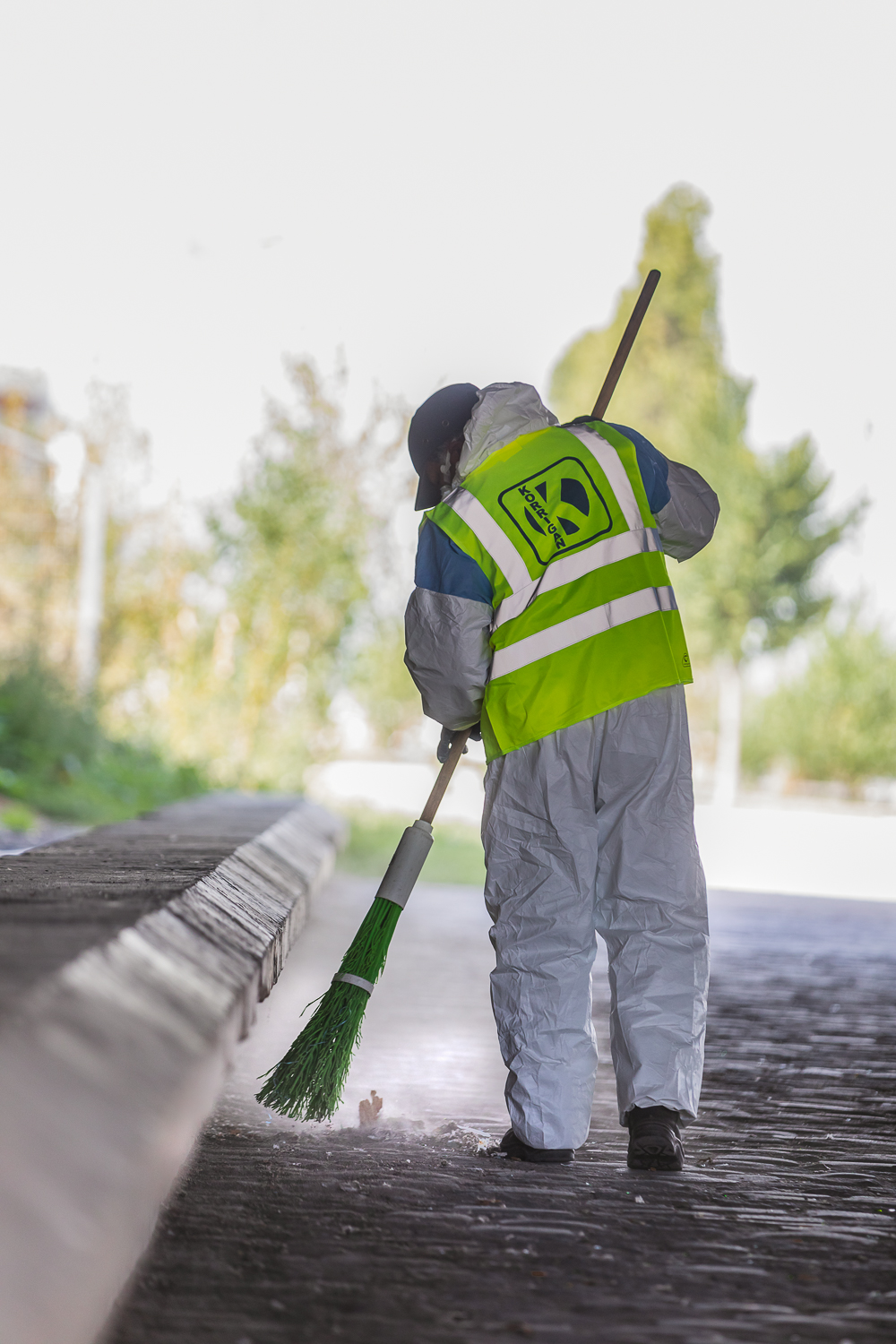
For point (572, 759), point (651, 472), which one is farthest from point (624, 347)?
point (572, 759)

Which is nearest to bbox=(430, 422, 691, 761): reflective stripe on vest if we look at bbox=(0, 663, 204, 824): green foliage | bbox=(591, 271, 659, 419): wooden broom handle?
bbox=(591, 271, 659, 419): wooden broom handle

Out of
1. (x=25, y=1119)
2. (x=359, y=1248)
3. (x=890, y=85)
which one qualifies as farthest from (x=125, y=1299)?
(x=890, y=85)

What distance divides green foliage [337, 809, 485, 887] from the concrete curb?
5.68 meters

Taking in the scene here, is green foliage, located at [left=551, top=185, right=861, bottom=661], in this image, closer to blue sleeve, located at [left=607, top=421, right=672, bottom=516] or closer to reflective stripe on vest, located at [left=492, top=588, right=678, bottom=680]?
blue sleeve, located at [left=607, top=421, right=672, bottom=516]

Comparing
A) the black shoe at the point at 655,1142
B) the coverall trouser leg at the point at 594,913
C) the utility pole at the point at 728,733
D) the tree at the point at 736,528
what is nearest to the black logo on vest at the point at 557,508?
the coverall trouser leg at the point at 594,913

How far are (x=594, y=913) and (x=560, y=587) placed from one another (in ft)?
2.24

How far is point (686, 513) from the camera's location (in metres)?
3.13

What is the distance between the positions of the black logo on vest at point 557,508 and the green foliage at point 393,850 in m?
4.71

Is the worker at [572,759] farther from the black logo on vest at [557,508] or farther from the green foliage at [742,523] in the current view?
the green foliage at [742,523]

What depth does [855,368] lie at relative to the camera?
1888 cm

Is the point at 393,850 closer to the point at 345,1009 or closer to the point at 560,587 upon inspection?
the point at 345,1009

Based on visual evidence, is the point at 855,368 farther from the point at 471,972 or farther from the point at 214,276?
the point at 471,972

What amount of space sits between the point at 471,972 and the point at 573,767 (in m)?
2.48

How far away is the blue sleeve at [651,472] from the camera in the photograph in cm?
304
